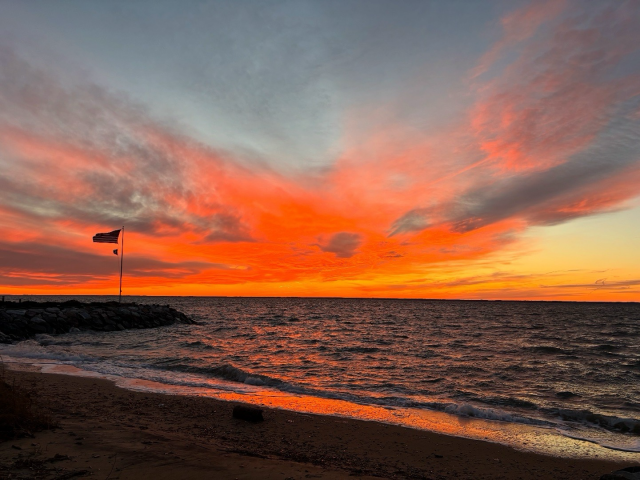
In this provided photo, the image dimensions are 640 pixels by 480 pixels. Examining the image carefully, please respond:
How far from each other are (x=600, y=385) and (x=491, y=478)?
14.4m

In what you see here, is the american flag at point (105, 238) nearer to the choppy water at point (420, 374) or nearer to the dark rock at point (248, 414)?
the choppy water at point (420, 374)

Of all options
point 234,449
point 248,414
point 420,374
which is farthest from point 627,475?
point 420,374

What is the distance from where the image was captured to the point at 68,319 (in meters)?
38.0

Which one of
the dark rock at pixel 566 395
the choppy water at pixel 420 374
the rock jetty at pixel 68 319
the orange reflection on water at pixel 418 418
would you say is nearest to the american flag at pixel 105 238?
the rock jetty at pixel 68 319

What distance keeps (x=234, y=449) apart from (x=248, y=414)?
2498mm

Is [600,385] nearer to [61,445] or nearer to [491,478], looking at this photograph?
[491,478]

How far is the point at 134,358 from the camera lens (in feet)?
74.4

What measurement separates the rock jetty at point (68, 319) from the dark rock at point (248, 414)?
1055 inches

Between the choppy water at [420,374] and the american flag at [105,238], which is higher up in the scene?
the american flag at [105,238]

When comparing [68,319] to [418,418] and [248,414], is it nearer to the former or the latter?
[248,414]

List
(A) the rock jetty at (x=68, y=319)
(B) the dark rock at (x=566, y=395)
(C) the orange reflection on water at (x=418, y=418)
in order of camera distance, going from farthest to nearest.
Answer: (A) the rock jetty at (x=68, y=319)
(B) the dark rock at (x=566, y=395)
(C) the orange reflection on water at (x=418, y=418)

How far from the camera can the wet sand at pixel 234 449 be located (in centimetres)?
665

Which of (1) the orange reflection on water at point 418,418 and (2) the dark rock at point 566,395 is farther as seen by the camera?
(2) the dark rock at point 566,395

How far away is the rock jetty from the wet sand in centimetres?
2552
